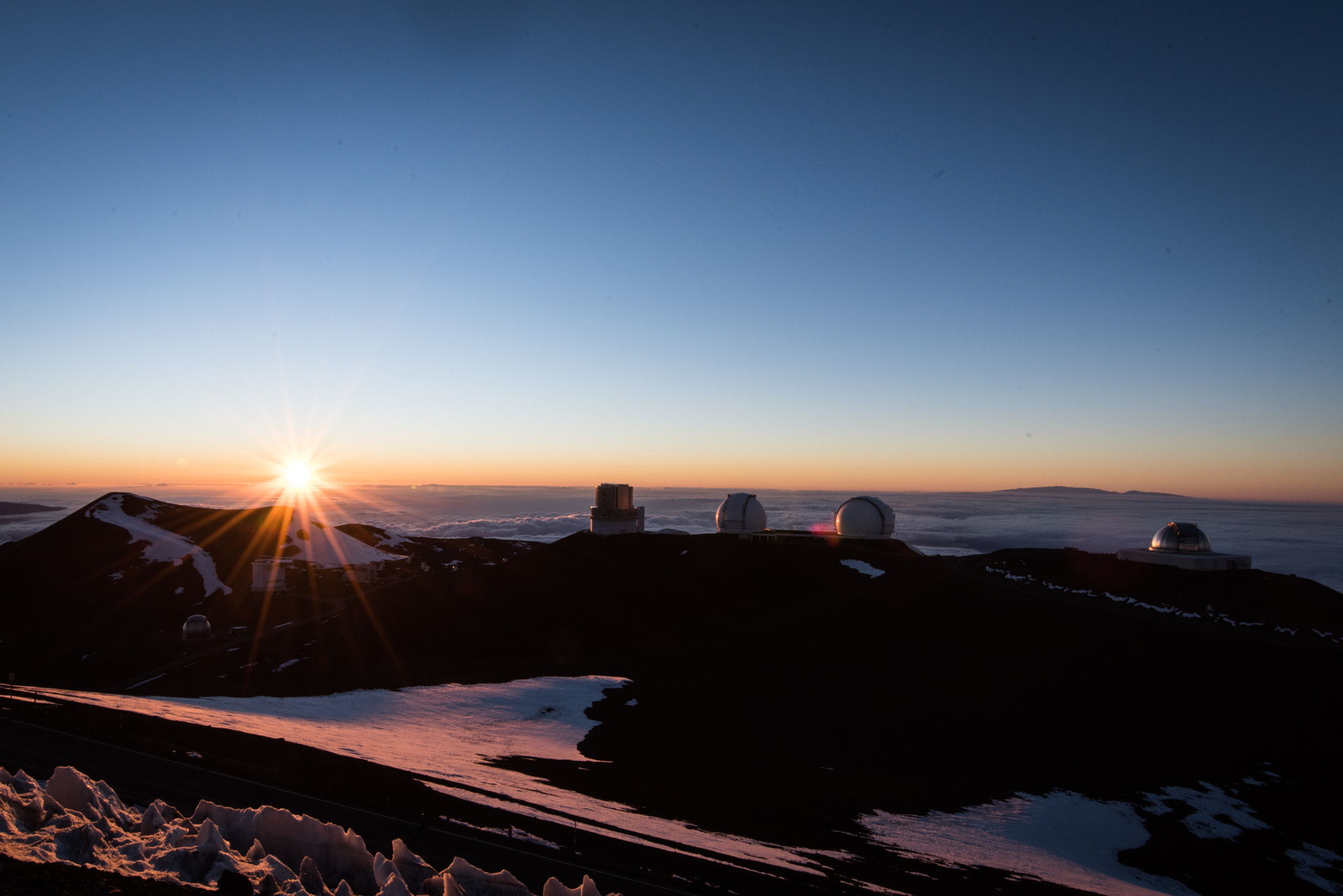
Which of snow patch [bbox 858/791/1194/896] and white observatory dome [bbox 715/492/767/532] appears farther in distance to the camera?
white observatory dome [bbox 715/492/767/532]

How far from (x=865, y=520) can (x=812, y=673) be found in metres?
29.9

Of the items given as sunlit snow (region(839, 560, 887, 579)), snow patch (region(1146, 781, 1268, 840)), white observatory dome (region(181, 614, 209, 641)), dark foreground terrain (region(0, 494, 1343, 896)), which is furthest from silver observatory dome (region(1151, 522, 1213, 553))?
white observatory dome (region(181, 614, 209, 641))

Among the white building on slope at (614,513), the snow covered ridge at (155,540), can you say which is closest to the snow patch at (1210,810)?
the white building on slope at (614,513)

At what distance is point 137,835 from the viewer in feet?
32.2

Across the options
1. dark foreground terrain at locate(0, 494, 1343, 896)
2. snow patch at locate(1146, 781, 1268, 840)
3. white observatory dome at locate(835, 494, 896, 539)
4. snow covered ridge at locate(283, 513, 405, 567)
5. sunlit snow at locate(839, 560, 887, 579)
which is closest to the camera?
dark foreground terrain at locate(0, 494, 1343, 896)

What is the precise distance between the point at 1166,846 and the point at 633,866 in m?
14.3

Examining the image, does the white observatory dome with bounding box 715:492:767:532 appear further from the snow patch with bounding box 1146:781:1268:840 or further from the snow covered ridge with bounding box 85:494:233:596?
the snow covered ridge with bounding box 85:494:233:596

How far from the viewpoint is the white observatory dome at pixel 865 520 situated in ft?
192

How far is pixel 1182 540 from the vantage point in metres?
44.2

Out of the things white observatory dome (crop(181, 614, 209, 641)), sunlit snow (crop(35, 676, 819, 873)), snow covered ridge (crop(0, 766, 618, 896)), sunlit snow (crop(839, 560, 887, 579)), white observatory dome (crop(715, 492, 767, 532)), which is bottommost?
white observatory dome (crop(181, 614, 209, 641))

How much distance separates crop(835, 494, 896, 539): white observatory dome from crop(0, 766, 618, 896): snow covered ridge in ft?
172

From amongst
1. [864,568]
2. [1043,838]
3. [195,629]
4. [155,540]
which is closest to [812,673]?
[1043,838]

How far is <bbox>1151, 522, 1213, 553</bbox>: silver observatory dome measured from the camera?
144 ft

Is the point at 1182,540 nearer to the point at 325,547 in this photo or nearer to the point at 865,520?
the point at 865,520
